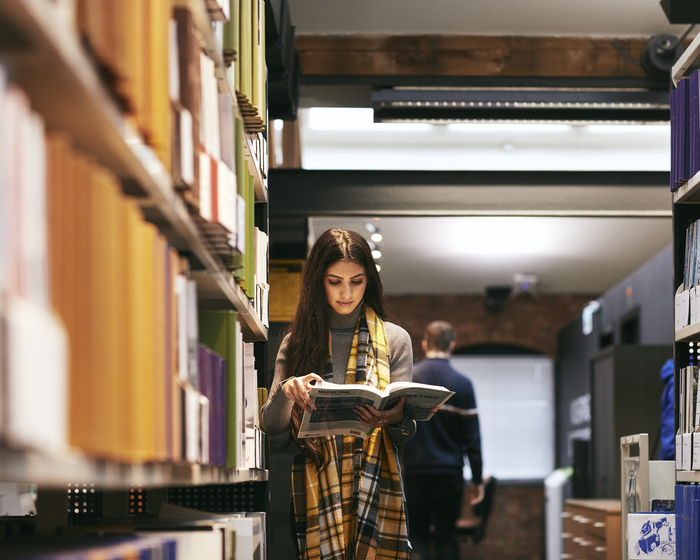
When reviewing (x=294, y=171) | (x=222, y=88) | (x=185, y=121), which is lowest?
(x=185, y=121)

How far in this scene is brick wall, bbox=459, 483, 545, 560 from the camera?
389 inches

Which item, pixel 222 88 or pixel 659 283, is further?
pixel 659 283

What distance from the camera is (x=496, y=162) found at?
7.09m

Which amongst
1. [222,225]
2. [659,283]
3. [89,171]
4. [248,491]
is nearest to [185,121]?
[222,225]

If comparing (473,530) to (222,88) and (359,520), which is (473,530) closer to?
(359,520)

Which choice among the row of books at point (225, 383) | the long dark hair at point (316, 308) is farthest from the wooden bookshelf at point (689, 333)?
the row of books at point (225, 383)

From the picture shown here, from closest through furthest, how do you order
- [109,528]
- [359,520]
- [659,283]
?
[109,528], [359,520], [659,283]

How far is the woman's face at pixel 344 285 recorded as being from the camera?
2.46m

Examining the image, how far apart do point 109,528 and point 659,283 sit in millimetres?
5404

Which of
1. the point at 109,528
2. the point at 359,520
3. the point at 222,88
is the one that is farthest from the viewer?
the point at 359,520

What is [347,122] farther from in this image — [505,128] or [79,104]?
[79,104]

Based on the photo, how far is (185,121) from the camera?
1.32 meters

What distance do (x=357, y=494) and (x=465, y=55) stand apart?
300 cm

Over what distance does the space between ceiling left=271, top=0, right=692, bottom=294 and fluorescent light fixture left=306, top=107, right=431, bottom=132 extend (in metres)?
0.04
